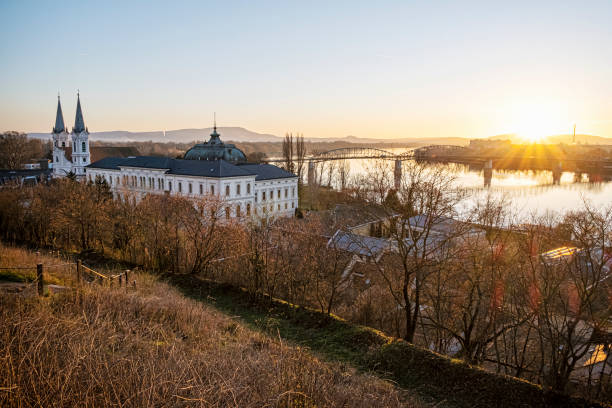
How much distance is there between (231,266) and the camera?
15.4 metres

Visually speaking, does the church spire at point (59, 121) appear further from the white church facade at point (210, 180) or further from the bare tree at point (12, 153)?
the white church facade at point (210, 180)

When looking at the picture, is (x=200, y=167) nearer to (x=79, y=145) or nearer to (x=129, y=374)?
(x=79, y=145)

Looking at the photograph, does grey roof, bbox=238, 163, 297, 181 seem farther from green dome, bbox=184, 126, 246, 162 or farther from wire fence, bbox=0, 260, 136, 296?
wire fence, bbox=0, 260, 136, 296

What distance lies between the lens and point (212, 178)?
3731 cm

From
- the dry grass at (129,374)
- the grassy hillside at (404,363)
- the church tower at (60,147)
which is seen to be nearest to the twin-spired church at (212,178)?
the church tower at (60,147)

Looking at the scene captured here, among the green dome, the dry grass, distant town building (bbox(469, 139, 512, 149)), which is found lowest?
the dry grass

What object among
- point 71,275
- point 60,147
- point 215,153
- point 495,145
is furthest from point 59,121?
point 495,145

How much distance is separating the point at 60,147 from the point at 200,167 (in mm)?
36281

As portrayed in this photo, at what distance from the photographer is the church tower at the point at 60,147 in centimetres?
5872

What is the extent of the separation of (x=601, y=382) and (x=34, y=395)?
34.7 ft

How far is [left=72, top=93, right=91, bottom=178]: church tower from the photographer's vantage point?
57625 millimetres

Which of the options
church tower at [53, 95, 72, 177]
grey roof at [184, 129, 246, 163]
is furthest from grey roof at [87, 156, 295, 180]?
church tower at [53, 95, 72, 177]

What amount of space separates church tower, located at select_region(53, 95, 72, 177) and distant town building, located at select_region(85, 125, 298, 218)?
39.8 feet

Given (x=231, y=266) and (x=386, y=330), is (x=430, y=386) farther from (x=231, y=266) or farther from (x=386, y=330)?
(x=231, y=266)
